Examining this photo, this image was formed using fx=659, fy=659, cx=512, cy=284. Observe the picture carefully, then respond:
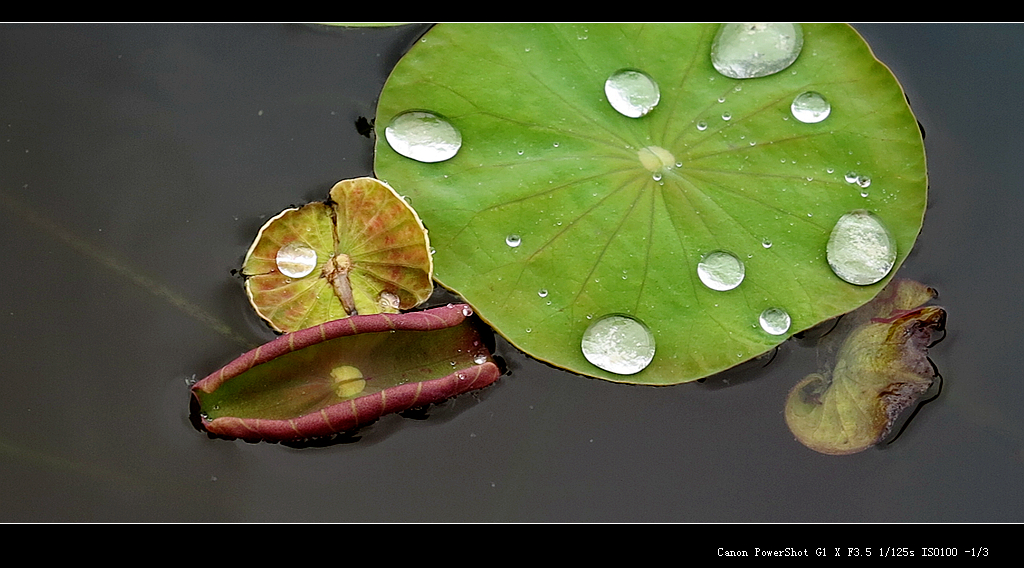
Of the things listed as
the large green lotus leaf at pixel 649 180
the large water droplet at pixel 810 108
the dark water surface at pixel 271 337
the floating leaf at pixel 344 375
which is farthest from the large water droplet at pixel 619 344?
the large water droplet at pixel 810 108

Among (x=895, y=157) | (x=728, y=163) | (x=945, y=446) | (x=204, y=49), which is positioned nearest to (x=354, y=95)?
(x=204, y=49)

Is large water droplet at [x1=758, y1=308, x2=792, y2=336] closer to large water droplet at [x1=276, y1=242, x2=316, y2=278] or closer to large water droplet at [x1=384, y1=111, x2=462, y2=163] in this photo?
large water droplet at [x1=384, y1=111, x2=462, y2=163]

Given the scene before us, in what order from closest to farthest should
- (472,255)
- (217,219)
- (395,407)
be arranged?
1. (395,407)
2. (472,255)
3. (217,219)

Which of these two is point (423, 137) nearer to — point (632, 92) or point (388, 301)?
point (388, 301)

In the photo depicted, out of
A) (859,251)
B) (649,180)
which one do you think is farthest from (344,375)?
(859,251)

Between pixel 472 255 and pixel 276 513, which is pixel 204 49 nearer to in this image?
pixel 472 255

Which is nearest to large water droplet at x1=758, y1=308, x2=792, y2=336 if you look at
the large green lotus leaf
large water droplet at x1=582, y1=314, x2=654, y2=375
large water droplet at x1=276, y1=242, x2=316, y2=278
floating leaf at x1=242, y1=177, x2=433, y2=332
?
the large green lotus leaf
